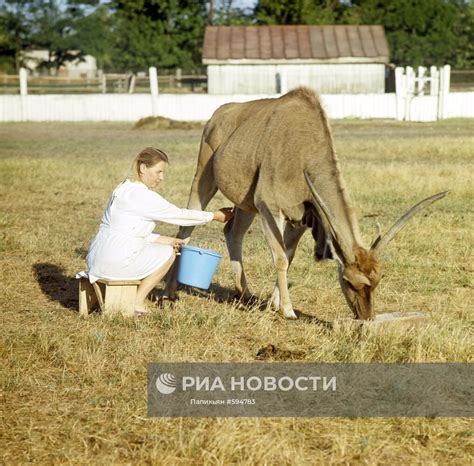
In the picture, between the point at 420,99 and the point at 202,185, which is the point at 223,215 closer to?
the point at 202,185

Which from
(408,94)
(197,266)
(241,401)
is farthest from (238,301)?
(408,94)

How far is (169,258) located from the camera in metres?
8.00

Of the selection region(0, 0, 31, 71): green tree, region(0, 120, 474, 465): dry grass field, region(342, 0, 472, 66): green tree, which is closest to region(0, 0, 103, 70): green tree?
region(0, 0, 31, 71): green tree

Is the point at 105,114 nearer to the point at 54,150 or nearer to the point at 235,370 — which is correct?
the point at 54,150

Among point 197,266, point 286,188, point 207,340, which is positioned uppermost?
point 286,188

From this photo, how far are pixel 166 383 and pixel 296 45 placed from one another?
1477 inches

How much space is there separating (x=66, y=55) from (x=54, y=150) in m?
55.4

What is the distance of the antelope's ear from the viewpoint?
23.8 ft

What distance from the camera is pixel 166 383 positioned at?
20.2 ft

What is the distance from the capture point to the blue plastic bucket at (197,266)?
821 centimetres

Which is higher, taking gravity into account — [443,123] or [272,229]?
[272,229]

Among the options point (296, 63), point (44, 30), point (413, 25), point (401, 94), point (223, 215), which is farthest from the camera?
point (44, 30)

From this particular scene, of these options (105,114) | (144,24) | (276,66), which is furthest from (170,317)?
(144,24)

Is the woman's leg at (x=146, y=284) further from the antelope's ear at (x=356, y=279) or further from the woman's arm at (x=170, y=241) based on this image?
the antelope's ear at (x=356, y=279)
